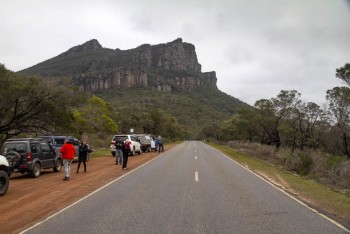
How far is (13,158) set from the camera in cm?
1733

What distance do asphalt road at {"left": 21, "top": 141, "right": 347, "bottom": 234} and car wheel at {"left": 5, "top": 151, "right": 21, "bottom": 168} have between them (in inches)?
217

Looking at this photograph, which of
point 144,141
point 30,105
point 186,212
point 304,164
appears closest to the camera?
point 186,212

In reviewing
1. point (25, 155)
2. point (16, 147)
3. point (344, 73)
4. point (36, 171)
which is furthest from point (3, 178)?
point (344, 73)

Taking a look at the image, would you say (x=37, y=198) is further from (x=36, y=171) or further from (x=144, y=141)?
(x=144, y=141)

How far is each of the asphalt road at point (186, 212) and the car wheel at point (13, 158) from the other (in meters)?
5.52

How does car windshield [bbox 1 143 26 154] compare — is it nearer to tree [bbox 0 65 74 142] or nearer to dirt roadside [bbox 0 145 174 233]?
dirt roadside [bbox 0 145 174 233]

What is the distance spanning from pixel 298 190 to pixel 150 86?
539 ft

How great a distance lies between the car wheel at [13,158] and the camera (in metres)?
17.1

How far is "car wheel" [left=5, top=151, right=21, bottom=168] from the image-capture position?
1712cm

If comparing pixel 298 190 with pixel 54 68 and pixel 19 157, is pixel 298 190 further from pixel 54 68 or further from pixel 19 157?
pixel 54 68

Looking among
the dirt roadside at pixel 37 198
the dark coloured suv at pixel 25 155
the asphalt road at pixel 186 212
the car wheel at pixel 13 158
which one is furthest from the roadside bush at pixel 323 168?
the car wheel at pixel 13 158

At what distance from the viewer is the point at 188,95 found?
7047 inches

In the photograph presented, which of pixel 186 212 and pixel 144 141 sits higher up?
pixel 144 141

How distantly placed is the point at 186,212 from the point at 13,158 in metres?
11.0
